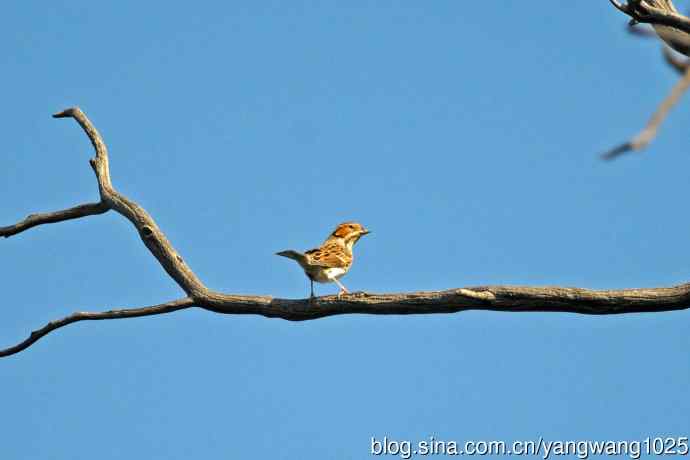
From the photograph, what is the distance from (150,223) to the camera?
8.24 m

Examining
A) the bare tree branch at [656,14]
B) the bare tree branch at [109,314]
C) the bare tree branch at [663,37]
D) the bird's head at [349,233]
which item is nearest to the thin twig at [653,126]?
the bare tree branch at [663,37]

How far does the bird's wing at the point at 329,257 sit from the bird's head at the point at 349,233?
529mm

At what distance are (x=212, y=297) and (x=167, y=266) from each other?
0.60 meters

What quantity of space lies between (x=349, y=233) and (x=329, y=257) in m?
1.31

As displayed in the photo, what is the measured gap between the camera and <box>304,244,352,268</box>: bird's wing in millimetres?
9297

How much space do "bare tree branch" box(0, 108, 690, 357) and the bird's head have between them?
2.88m

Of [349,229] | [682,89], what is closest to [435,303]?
[349,229]

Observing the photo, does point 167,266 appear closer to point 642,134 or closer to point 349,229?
point 349,229

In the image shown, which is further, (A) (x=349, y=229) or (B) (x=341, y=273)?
(A) (x=349, y=229)

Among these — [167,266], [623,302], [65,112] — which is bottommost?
[623,302]

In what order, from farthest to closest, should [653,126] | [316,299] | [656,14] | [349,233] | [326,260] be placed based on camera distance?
[349,233], [326,260], [316,299], [656,14], [653,126]

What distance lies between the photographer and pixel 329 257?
953cm

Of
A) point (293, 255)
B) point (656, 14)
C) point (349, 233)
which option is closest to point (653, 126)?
point (656, 14)

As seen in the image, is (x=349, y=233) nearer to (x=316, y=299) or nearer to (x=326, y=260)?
(x=326, y=260)
